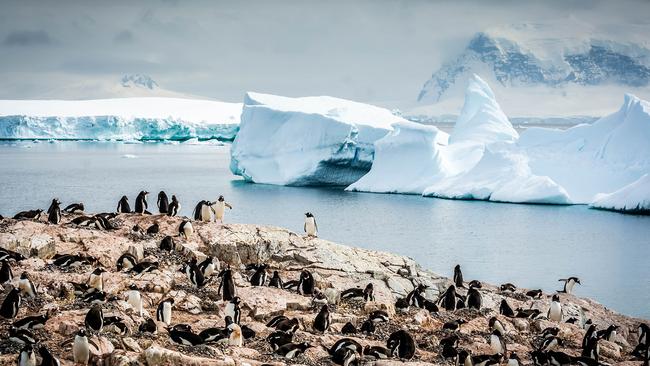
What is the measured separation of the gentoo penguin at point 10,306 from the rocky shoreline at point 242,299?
0.72ft

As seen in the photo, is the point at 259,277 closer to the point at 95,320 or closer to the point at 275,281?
the point at 275,281

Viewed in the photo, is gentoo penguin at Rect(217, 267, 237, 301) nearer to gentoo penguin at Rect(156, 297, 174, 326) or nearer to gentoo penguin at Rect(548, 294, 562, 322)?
gentoo penguin at Rect(156, 297, 174, 326)

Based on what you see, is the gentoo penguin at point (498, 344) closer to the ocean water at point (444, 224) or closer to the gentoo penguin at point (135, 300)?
the gentoo penguin at point (135, 300)

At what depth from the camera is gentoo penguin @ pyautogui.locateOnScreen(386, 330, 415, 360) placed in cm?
1053

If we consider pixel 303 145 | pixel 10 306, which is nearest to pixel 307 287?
pixel 10 306

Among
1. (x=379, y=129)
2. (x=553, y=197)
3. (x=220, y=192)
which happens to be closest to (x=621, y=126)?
(x=553, y=197)

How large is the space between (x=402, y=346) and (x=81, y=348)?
4321mm

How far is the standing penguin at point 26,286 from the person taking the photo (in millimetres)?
10680

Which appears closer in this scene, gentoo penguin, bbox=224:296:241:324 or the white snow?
gentoo penguin, bbox=224:296:241:324

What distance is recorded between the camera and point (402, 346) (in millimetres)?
10586

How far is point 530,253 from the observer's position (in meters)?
29.3

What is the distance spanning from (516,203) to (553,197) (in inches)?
88.6

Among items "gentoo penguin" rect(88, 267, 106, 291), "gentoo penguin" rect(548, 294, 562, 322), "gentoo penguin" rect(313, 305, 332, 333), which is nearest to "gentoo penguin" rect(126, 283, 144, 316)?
"gentoo penguin" rect(88, 267, 106, 291)

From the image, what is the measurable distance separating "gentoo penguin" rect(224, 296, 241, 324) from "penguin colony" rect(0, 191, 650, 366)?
0.05ft
